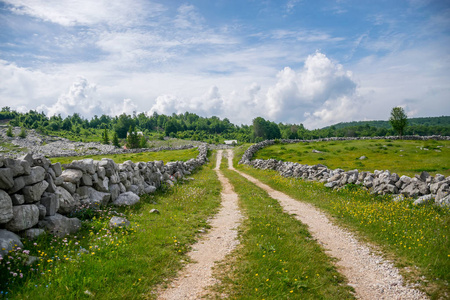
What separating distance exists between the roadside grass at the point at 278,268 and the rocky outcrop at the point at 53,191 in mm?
6240

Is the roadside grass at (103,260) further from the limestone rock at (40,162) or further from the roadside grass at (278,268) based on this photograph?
the limestone rock at (40,162)

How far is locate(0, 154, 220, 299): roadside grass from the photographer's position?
5852 mm

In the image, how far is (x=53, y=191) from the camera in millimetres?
9750

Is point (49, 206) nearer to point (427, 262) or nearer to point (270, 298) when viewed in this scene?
point (270, 298)

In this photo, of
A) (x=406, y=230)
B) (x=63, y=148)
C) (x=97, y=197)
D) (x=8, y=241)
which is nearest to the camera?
(x=8, y=241)

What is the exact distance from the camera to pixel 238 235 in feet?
34.1

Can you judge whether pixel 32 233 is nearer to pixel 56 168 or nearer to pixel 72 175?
pixel 56 168

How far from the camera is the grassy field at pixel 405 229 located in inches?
274

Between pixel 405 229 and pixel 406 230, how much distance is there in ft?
0.24

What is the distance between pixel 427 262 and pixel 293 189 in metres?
14.0

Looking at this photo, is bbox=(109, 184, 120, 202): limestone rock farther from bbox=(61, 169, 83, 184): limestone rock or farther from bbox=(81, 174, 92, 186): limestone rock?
bbox=(61, 169, 83, 184): limestone rock

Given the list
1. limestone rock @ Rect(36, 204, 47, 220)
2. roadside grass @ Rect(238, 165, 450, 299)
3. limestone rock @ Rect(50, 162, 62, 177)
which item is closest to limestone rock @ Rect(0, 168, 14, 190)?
limestone rock @ Rect(36, 204, 47, 220)

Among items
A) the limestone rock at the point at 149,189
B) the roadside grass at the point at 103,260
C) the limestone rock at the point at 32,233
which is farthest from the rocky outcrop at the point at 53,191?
the limestone rock at the point at 149,189

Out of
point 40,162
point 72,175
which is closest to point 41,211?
point 40,162
